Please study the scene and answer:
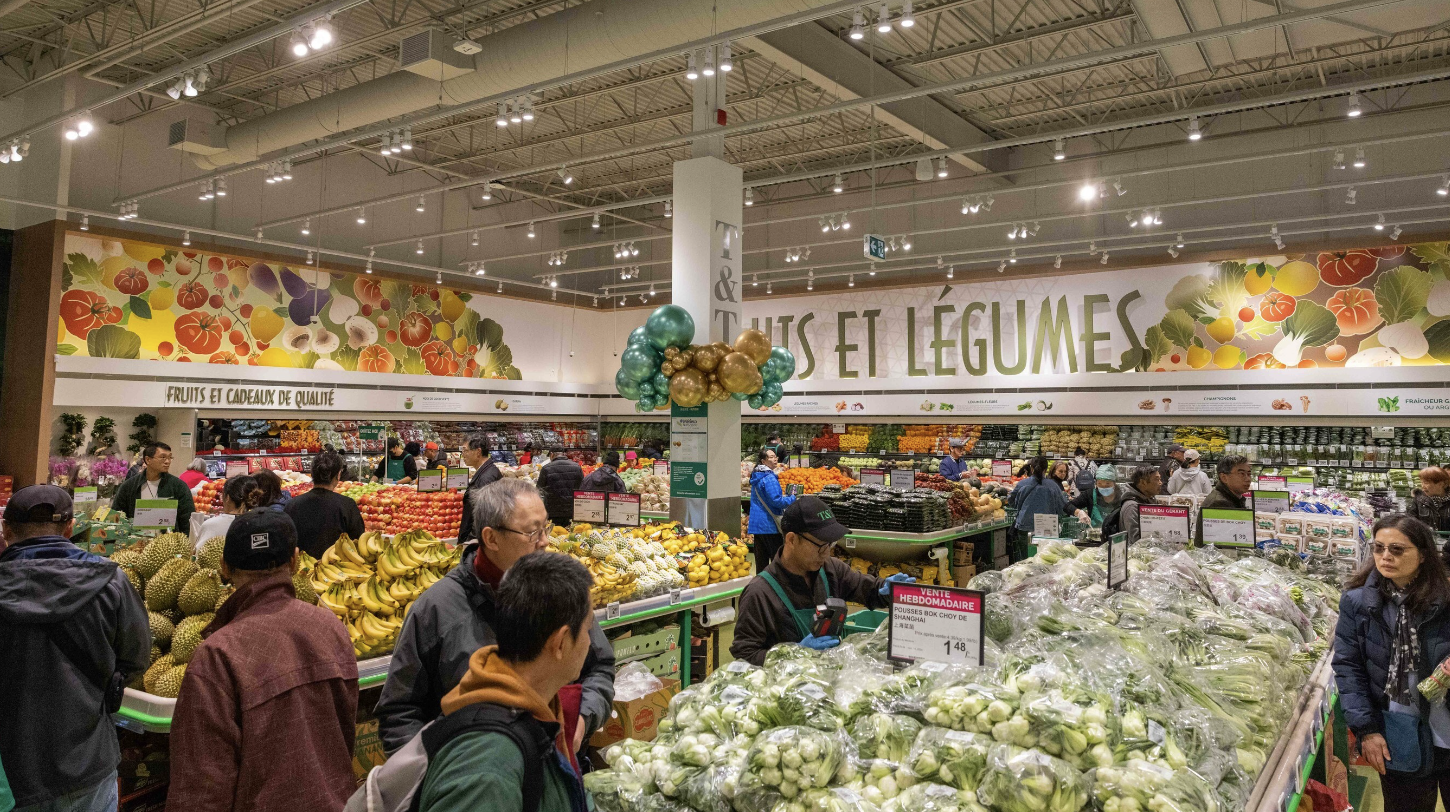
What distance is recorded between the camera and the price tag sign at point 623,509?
19.9ft

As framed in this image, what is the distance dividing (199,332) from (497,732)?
14171 mm

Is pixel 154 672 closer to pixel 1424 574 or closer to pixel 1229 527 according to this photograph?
pixel 1424 574

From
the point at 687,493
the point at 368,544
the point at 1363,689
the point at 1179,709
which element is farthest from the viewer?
the point at 687,493

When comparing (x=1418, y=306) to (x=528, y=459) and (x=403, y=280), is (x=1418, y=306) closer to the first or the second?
(x=528, y=459)

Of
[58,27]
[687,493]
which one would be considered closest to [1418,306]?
[687,493]

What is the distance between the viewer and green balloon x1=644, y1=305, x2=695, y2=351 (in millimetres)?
7008

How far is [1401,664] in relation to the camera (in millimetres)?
3131

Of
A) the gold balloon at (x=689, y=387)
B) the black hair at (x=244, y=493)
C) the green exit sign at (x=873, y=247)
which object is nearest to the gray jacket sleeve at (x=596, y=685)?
the black hair at (x=244, y=493)

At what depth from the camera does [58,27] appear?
10.5 metres

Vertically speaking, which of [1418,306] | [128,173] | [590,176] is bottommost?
[1418,306]

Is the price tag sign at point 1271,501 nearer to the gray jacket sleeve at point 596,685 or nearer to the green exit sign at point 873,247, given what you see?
the green exit sign at point 873,247

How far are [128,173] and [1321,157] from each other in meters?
17.1

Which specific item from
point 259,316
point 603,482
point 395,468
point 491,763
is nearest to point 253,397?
point 259,316

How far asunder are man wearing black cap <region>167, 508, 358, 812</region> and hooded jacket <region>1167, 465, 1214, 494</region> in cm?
888
